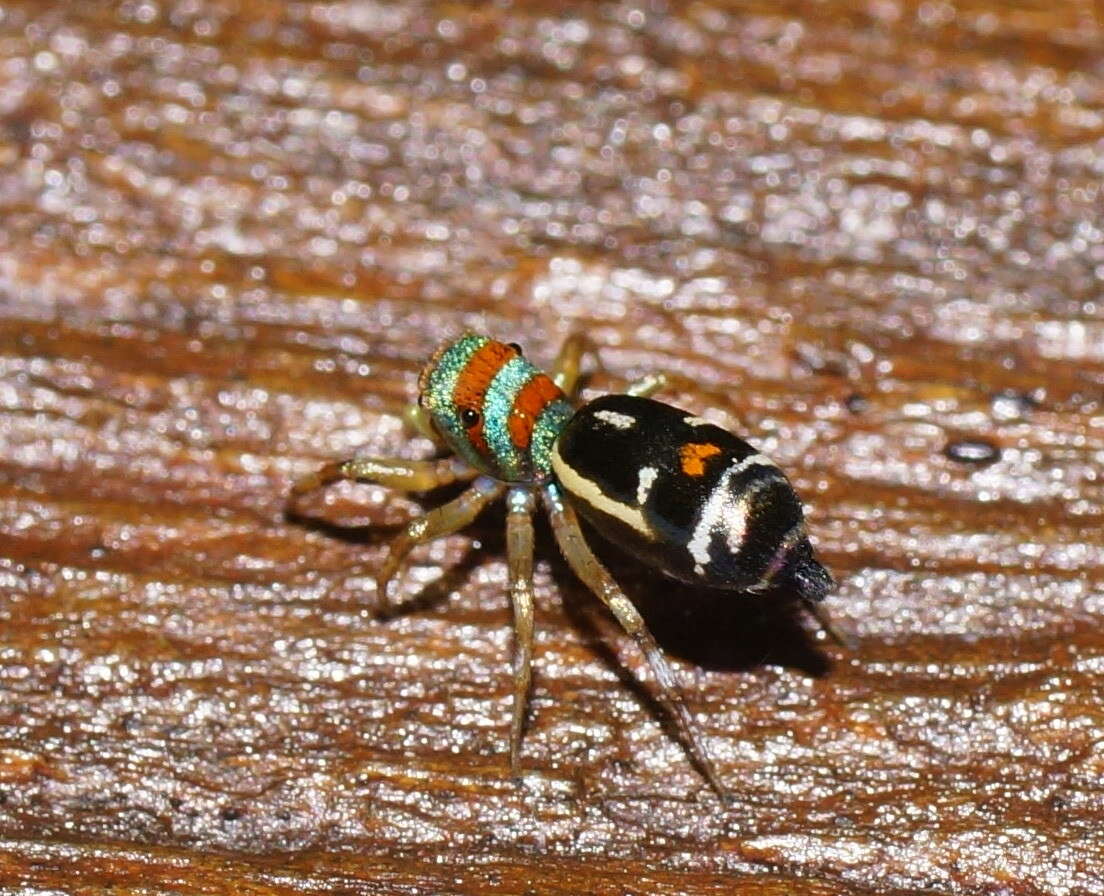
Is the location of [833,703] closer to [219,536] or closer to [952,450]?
[952,450]

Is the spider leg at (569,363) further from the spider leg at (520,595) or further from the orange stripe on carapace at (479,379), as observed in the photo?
the spider leg at (520,595)

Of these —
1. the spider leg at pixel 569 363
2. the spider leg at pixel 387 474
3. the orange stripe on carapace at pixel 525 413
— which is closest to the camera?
the spider leg at pixel 387 474

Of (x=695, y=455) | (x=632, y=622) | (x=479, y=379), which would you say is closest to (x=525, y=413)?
(x=479, y=379)

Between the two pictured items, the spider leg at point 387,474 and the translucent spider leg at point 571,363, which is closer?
the spider leg at point 387,474

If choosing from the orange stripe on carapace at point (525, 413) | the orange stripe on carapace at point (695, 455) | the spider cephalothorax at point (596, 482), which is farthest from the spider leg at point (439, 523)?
the orange stripe on carapace at point (695, 455)

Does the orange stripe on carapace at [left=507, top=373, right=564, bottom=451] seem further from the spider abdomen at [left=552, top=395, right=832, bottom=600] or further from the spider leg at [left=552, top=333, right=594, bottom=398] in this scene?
the spider abdomen at [left=552, top=395, right=832, bottom=600]

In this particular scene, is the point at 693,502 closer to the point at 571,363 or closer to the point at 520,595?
the point at 520,595
